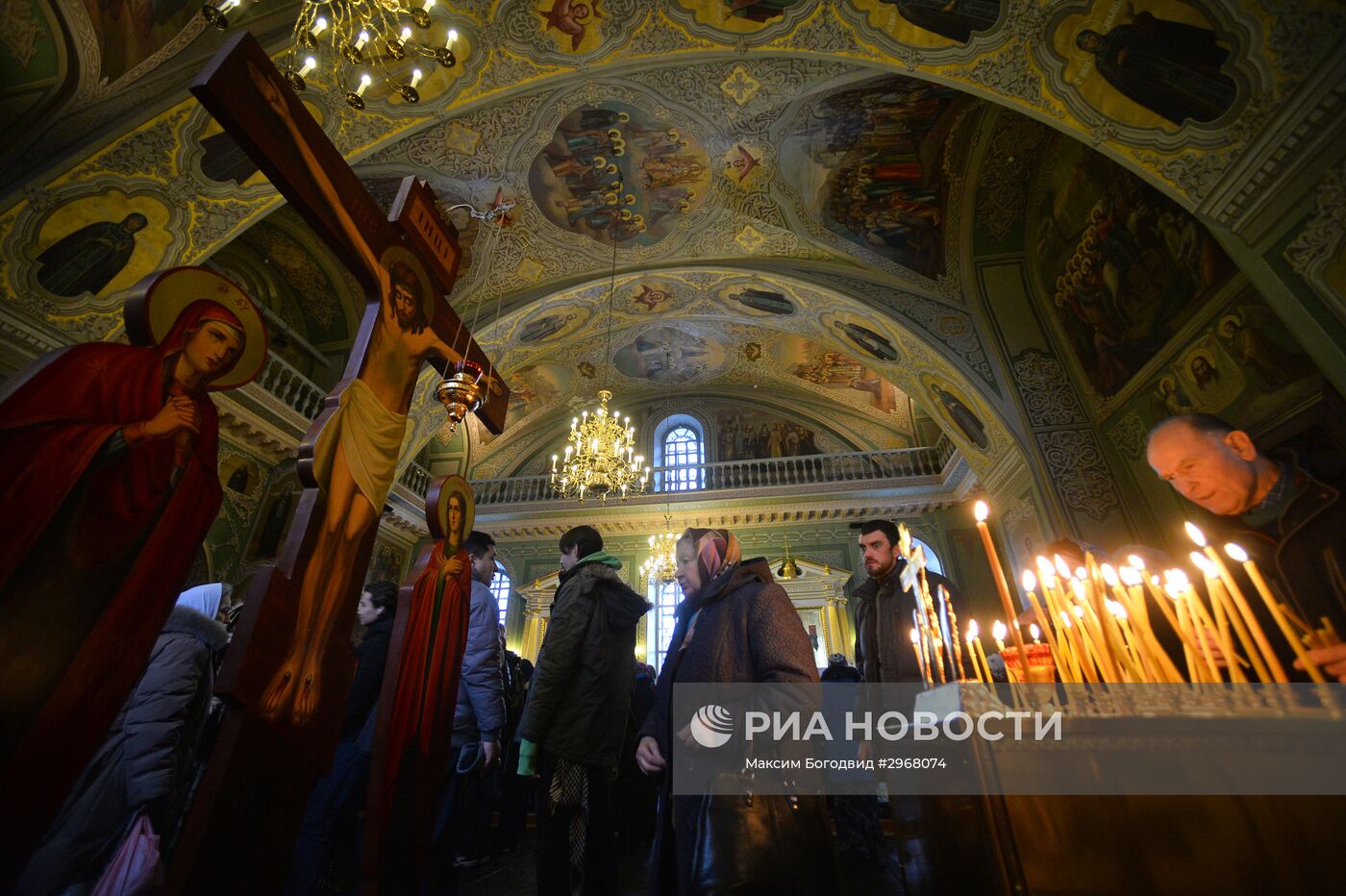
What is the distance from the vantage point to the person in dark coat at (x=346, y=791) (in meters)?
2.50

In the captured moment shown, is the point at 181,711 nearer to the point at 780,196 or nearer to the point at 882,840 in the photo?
the point at 882,840

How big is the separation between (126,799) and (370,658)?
1.16 meters

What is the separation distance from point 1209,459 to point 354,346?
4.06 meters

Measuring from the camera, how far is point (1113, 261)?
562 centimetres

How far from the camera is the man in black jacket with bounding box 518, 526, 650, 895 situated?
223cm

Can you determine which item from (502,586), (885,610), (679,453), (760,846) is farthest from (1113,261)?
(502,586)

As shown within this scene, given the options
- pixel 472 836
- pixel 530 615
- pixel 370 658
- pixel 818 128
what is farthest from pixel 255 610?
pixel 530 615

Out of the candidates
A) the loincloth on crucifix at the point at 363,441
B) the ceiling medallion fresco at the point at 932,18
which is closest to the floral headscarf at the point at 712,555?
the loincloth on crucifix at the point at 363,441

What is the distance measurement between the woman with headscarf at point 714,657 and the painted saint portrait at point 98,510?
66.9 inches

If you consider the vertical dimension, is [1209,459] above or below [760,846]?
above

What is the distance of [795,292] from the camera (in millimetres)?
8367

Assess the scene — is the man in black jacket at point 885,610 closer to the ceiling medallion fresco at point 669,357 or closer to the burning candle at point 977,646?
the burning candle at point 977,646

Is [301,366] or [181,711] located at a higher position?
[301,366]

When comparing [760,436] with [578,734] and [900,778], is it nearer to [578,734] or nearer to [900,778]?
[578,734]
